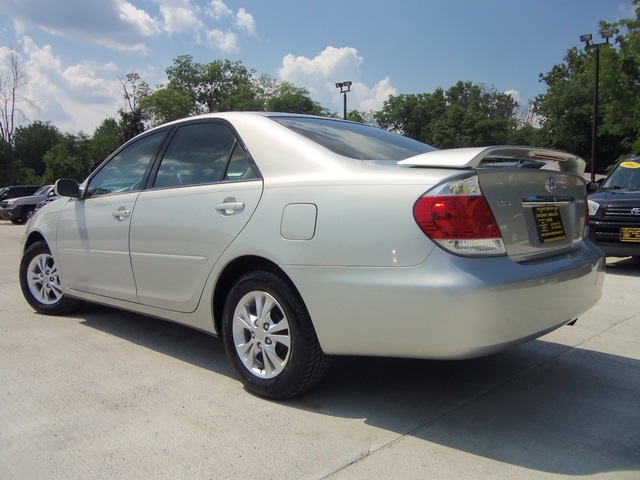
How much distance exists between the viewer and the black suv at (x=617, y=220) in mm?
6969

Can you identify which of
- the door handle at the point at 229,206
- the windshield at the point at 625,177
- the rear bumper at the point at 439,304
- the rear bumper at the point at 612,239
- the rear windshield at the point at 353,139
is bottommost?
the rear bumper at the point at 612,239

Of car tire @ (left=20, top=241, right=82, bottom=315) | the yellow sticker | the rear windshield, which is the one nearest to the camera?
the rear windshield

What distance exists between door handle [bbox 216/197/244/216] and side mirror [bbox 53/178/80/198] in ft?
6.16

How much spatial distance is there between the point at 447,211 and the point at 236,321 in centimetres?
141

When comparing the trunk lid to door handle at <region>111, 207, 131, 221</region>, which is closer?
the trunk lid

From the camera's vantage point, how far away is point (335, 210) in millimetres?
2602

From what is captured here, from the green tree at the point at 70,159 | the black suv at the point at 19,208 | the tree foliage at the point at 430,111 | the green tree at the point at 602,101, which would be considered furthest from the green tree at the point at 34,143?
the green tree at the point at 602,101

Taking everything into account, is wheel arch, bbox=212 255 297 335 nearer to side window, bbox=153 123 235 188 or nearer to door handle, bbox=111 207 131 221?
side window, bbox=153 123 235 188

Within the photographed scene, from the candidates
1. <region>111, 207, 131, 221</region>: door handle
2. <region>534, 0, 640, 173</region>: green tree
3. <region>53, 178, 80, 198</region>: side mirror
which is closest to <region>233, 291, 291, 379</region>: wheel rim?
<region>111, 207, 131, 221</region>: door handle

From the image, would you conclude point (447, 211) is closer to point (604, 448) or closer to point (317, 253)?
point (317, 253)

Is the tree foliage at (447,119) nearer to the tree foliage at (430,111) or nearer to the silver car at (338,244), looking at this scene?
the tree foliage at (430,111)

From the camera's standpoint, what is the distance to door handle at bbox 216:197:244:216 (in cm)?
304

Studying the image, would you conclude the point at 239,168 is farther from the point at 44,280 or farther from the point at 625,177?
the point at 625,177

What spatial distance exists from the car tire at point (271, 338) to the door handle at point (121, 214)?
3.96ft
